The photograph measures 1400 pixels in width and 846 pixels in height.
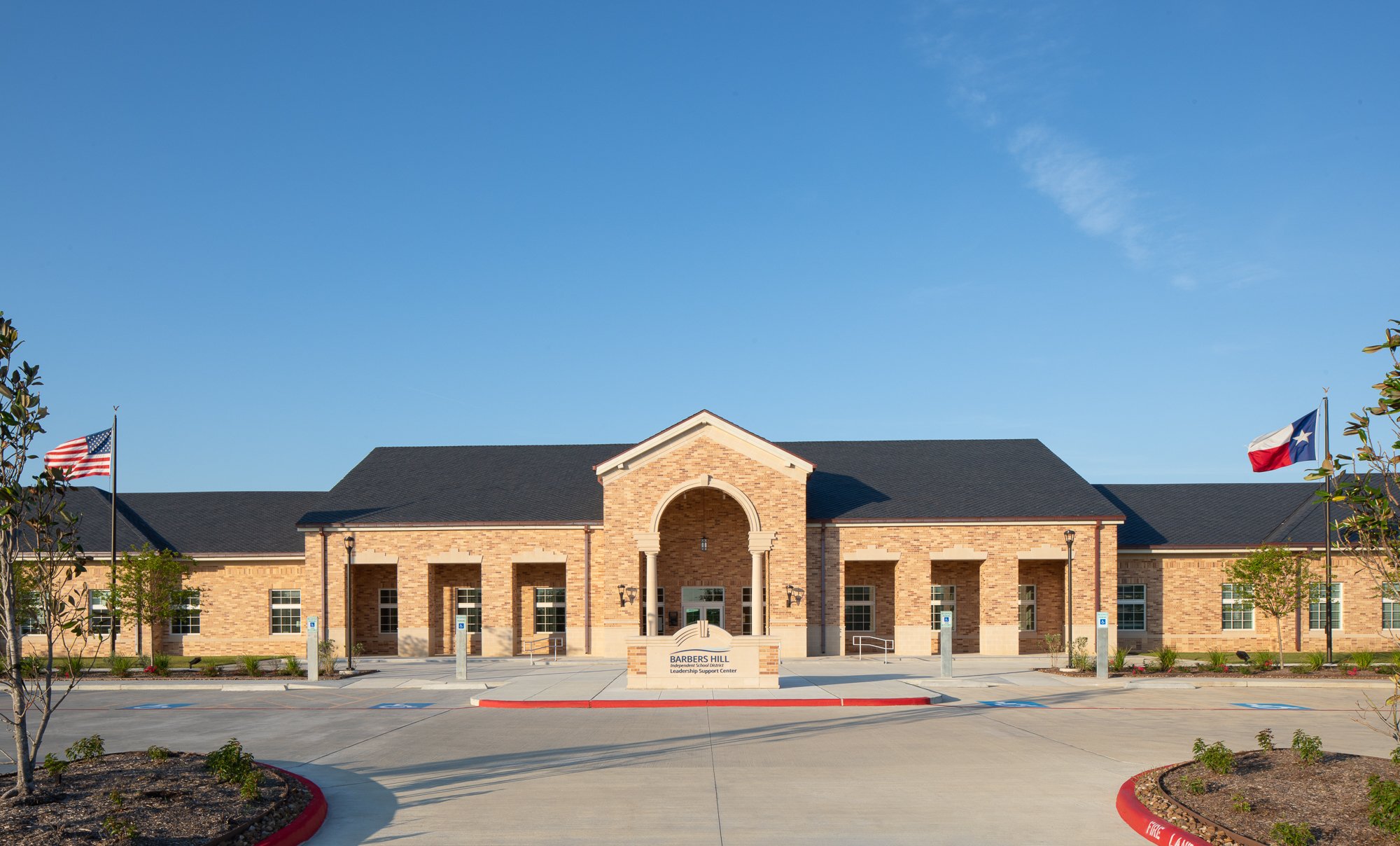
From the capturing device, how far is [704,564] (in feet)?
113

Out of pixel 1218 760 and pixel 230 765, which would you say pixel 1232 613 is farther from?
pixel 230 765

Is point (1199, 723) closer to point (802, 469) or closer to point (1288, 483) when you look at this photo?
point (802, 469)

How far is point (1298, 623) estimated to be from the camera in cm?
3384

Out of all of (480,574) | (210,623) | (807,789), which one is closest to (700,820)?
(807,789)

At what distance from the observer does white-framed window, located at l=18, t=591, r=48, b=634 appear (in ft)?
64.7

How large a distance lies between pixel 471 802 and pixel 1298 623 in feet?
104

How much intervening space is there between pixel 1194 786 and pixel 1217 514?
2923cm

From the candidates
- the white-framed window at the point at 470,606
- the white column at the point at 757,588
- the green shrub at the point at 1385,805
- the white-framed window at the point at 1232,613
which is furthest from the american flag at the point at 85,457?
the white-framed window at the point at 1232,613

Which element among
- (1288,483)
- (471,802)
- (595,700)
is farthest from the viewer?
(1288,483)

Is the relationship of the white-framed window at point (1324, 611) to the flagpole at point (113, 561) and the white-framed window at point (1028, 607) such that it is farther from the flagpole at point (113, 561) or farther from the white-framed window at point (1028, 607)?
the flagpole at point (113, 561)

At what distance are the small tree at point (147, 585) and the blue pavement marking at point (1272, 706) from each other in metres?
27.4

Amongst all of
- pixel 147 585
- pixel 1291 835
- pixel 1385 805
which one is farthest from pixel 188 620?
pixel 1385 805

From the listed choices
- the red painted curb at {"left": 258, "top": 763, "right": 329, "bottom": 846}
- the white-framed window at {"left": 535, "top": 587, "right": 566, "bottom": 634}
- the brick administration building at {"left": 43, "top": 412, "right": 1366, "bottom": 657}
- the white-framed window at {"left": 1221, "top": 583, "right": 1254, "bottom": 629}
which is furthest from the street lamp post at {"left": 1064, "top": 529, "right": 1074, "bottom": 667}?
the red painted curb at {"left": 258, "top": 763, "right": 329, "bottom": 846}

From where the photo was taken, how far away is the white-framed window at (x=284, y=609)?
35.2 m
